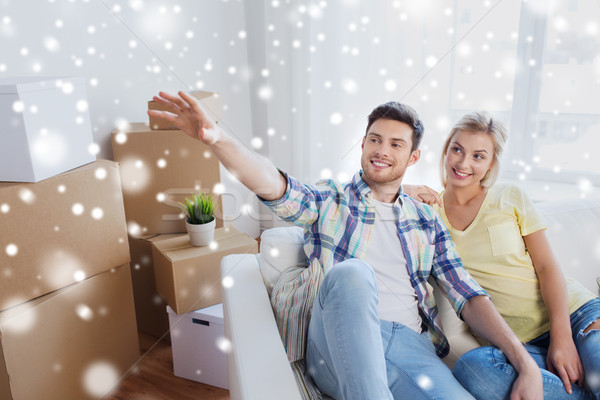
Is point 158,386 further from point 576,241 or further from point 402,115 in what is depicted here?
point 576,241

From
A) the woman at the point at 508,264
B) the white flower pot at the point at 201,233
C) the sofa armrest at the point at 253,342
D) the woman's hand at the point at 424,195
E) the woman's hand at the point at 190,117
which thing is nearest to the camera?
the sofa armrest at the point at 253,342

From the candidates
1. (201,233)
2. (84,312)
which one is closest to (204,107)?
(201,233)

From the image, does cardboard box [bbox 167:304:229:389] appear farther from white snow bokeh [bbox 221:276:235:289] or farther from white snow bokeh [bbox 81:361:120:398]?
white snow bokeh [bbox 221:276:235:289]

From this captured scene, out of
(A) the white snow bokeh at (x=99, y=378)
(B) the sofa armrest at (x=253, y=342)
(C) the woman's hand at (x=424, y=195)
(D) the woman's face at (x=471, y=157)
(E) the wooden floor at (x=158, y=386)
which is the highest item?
(D) the woman's face at (x=471, y=157)

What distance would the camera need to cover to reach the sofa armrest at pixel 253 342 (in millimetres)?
809

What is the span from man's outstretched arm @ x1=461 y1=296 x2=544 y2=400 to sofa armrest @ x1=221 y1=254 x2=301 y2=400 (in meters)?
0.49

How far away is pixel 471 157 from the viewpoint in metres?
1.23

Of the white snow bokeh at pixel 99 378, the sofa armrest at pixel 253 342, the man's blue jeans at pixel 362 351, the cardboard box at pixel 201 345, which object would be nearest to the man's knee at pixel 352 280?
the man's blue jeans at pixel 362 351

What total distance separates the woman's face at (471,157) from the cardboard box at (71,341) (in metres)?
1.11

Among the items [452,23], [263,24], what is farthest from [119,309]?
[452,23]

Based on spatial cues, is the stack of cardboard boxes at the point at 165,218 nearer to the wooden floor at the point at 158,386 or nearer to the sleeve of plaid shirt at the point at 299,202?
the wooden floor at the point at 158,386

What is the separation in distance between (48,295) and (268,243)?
26.0 inches

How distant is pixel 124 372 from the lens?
5.35 feet

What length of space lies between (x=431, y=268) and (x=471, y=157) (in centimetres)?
31
